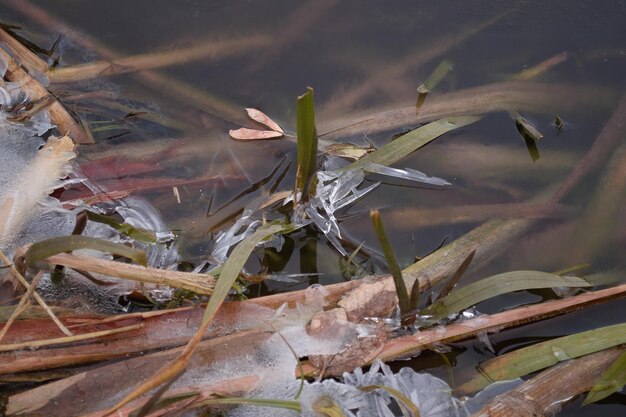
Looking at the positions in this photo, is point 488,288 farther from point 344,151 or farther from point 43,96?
point 43,96

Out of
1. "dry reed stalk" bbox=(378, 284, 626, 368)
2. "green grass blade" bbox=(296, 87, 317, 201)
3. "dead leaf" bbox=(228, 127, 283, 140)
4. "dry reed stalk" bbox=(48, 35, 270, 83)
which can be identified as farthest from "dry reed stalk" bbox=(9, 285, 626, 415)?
"dry reed stalk" bbox=(48, 35, 270, 83)

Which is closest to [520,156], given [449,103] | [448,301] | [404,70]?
[449,103]

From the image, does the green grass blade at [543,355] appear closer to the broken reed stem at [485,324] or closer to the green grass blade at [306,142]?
the broken reed stem at [485,324]

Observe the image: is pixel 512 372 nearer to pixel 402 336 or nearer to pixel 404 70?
pixel 402 336

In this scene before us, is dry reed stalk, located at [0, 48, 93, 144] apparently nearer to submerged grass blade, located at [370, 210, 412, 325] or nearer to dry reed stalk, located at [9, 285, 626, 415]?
dry reed stalk, located at [9, 285, 626, 415]

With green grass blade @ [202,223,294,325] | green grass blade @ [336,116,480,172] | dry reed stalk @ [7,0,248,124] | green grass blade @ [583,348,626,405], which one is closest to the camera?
green grass blade @ [202,223,294,325]

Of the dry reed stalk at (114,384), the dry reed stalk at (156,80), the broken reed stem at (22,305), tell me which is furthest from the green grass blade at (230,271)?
the dry reed stalk at (156,80)
